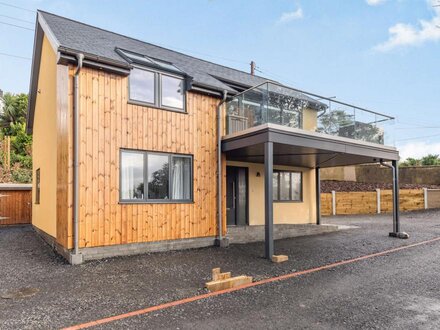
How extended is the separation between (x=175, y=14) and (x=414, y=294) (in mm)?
17309

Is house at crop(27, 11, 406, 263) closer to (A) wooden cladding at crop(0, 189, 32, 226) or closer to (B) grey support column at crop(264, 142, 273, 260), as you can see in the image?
(B) grey support column at crop(264, 142, 273, 260)

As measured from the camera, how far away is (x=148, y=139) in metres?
8.03

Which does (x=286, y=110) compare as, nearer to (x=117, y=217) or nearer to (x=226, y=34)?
(x=117, y=217)

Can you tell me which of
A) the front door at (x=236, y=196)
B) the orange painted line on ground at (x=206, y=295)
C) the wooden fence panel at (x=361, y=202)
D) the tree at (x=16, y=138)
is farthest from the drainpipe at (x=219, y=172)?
the tree at (x=16, y=138)

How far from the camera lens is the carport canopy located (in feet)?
24.3

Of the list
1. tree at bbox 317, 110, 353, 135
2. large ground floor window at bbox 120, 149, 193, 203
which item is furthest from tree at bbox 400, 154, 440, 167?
large ground floor window at bbox 120, 149, 193, 203

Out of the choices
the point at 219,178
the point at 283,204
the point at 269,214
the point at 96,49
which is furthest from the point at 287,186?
the point at 96,49

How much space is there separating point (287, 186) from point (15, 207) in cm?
1239

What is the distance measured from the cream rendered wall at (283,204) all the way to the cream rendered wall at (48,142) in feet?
17.7

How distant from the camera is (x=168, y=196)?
831 centimetres

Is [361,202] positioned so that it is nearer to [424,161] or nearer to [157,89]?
[424,161]

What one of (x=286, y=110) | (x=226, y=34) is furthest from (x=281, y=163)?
(x=226, y=34)

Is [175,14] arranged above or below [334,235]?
above

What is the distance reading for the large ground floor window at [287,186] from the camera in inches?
503
